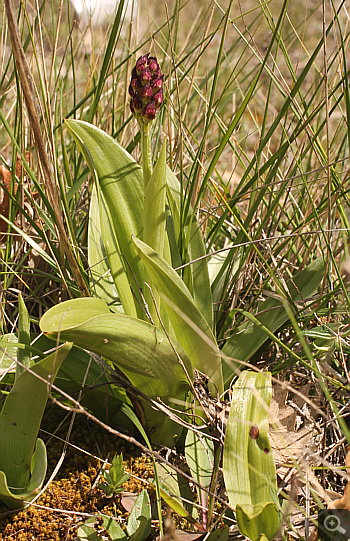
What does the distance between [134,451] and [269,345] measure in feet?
1.55

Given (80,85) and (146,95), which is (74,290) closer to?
(146,95)

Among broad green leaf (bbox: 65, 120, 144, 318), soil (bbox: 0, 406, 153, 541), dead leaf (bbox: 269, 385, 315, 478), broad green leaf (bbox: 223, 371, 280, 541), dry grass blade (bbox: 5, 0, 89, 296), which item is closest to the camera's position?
dry grass blade (bbox: 5, 0, 89, 296)

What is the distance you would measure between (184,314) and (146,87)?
45 cm

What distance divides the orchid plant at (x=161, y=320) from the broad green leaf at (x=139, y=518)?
0.41 ft

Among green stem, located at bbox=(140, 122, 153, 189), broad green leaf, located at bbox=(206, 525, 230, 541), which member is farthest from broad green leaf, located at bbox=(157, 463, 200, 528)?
green stem, located at bbox=(140, 122, 153, 189)

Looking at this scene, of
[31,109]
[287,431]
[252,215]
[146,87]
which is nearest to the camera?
[31,109]

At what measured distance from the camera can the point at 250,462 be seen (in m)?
0.96

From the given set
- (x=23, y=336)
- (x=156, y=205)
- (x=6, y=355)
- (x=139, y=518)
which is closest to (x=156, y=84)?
(x=156, y=205)

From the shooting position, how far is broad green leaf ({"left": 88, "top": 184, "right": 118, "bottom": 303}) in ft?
4.07

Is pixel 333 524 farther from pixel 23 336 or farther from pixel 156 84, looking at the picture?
pixel 156 84

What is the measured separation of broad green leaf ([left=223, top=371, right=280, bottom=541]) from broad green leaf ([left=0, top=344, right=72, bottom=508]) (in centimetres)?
38

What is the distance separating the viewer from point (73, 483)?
3.62 feet

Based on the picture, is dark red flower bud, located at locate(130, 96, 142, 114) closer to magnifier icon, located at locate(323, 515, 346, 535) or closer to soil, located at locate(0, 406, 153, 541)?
soil, located at locate(0, 406, 153, 541)

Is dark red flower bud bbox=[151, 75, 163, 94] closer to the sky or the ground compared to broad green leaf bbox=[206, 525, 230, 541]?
closer to the sky
